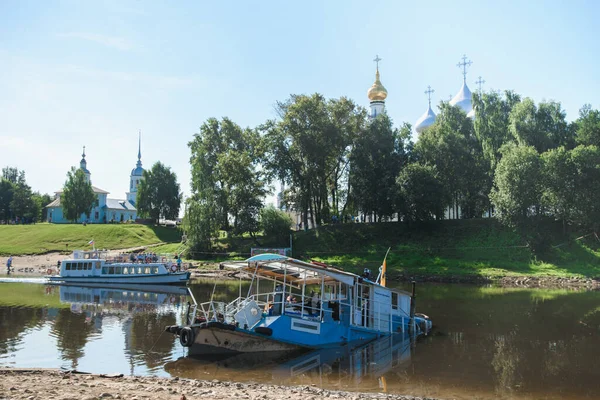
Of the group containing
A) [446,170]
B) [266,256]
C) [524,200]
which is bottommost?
[266,256]

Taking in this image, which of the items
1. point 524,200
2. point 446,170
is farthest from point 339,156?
point 524,200

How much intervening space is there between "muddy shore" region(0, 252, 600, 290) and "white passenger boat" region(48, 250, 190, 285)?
12.5ft

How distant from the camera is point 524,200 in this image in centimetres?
5700

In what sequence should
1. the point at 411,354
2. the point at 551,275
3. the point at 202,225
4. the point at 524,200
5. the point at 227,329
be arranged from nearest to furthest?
the point at 227,329, the point at 411,354, the point at 551,275, the point at 524,200, the point at 202,225

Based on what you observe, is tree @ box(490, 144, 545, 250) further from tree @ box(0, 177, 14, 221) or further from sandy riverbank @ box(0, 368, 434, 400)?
tree @ box(0, 177, 14, 221)

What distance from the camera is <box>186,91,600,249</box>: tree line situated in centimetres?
6125

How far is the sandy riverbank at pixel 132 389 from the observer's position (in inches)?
543

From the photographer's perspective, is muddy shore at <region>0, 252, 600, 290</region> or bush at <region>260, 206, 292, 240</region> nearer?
muddy shore at <region>0, 252, 600, 290</region>

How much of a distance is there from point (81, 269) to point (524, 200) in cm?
4952

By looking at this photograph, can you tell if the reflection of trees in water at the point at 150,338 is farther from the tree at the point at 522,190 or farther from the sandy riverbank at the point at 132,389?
the tree at the point at 522,190

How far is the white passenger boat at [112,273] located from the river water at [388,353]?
15.4 m

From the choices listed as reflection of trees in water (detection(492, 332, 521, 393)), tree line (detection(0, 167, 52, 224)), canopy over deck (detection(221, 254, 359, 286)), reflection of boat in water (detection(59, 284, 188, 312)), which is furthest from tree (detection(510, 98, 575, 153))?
tree line (detection(0, 167, 52, 224))

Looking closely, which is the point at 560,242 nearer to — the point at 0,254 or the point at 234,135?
the point at 234,135

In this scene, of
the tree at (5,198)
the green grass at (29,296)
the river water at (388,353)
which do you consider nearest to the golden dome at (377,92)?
the river water at (388,353)
